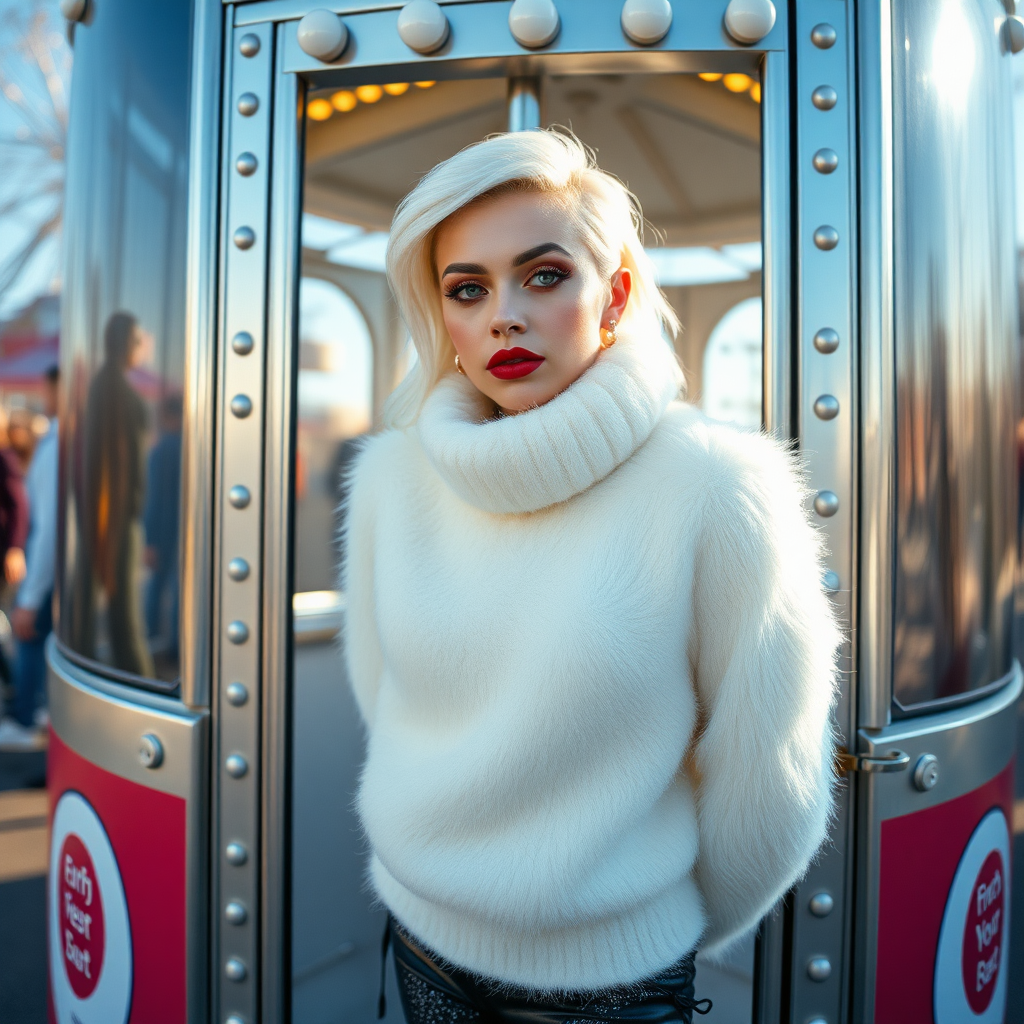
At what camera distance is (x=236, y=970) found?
4.60ft

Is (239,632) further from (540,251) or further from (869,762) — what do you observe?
(869,762)

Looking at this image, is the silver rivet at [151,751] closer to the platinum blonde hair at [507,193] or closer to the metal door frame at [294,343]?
the metal door frame at [294,343]

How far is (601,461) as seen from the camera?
3.34 ft

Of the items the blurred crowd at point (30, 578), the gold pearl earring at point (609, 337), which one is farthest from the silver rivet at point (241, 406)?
the blurred crowd at point (30, 578)

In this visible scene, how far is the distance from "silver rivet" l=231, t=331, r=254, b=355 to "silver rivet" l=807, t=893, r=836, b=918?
46.8 inches

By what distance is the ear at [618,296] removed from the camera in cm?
113

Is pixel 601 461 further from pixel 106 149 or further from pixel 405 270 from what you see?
pixel 106 149

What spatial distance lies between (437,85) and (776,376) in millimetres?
1562

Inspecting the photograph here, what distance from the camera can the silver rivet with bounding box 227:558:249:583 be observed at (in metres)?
1.37

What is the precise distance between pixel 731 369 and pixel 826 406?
7.41 feet

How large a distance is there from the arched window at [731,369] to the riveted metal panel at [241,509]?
2.35 metres

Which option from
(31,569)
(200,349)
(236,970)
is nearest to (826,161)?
(200,349)

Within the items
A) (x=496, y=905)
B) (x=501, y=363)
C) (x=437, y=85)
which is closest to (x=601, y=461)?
(x=501, y=363)

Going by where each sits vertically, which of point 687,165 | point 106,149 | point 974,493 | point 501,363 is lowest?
point 974,493
